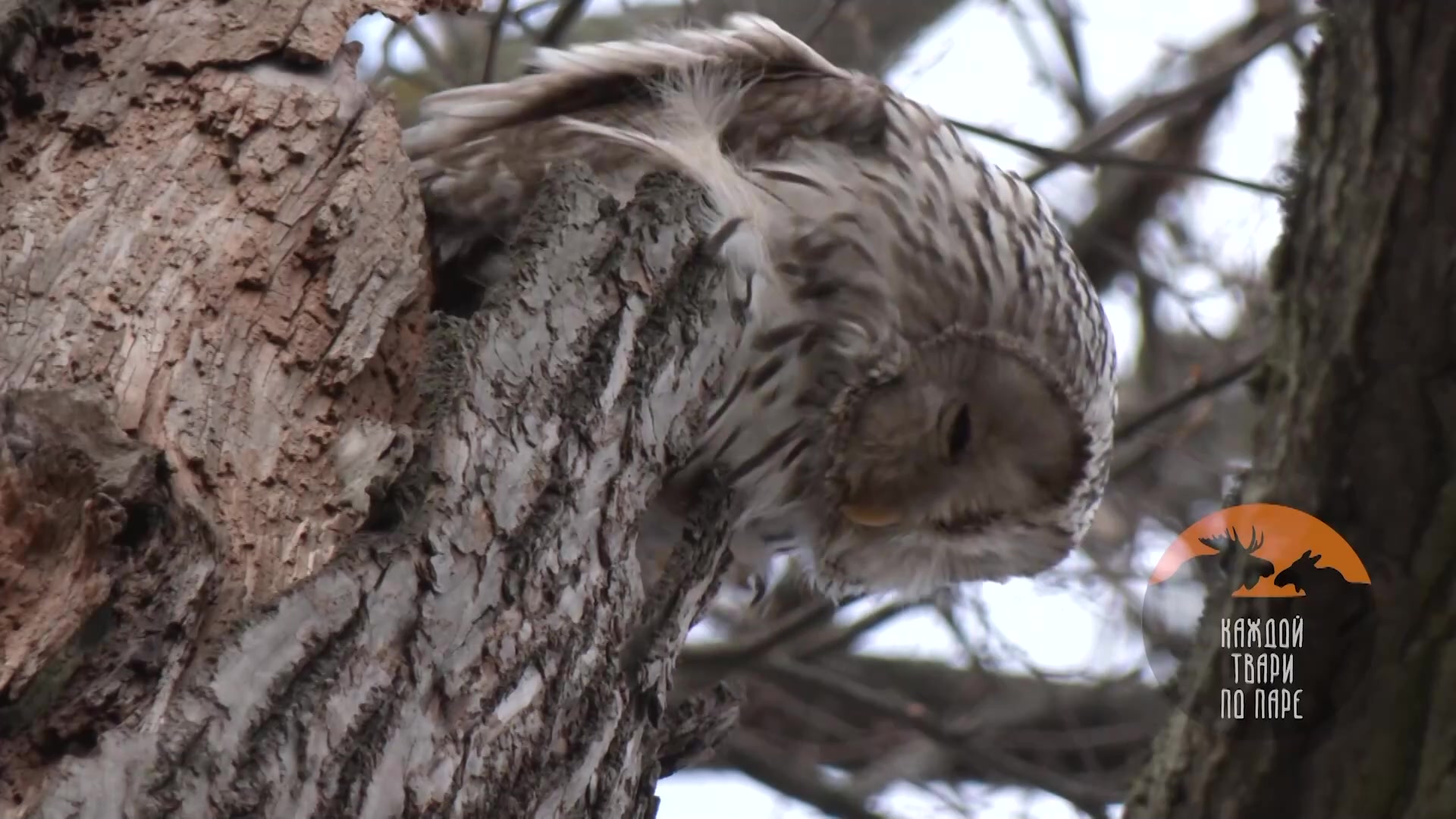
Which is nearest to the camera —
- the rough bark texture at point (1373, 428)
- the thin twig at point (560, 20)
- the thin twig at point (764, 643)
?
the rough bark texture at point (1373, 428)

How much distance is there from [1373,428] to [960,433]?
2.08ft

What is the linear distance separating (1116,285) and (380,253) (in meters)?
3.28

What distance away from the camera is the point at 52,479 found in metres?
1.32

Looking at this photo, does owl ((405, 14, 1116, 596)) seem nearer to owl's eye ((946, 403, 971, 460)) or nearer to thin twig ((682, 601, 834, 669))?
owl's eye ((946, 403, 971, 460))

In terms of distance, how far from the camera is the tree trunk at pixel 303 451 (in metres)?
1.31

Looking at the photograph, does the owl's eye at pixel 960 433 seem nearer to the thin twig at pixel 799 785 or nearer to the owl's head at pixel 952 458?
the owl's head at pixel 952 458

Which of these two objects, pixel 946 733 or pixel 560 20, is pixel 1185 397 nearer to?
pixel 946 733

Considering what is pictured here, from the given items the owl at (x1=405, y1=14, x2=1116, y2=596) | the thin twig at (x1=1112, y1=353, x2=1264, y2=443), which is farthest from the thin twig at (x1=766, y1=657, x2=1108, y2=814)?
the owl at (x1=405, y1=14, x2=1116, y2=596)

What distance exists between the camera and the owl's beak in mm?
2586

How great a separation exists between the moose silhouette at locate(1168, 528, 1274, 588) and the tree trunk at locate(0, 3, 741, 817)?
842 millimetres

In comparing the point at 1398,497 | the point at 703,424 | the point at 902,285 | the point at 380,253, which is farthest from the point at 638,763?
the point at 1398,497

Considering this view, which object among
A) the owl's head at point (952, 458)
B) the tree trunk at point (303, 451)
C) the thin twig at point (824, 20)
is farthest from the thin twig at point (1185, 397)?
the tree trunk at point (303, 451)

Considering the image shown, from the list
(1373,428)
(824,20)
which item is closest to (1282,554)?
(1373,428)

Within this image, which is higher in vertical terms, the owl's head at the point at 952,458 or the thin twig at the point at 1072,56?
the thin twig at the point at 1072,56
